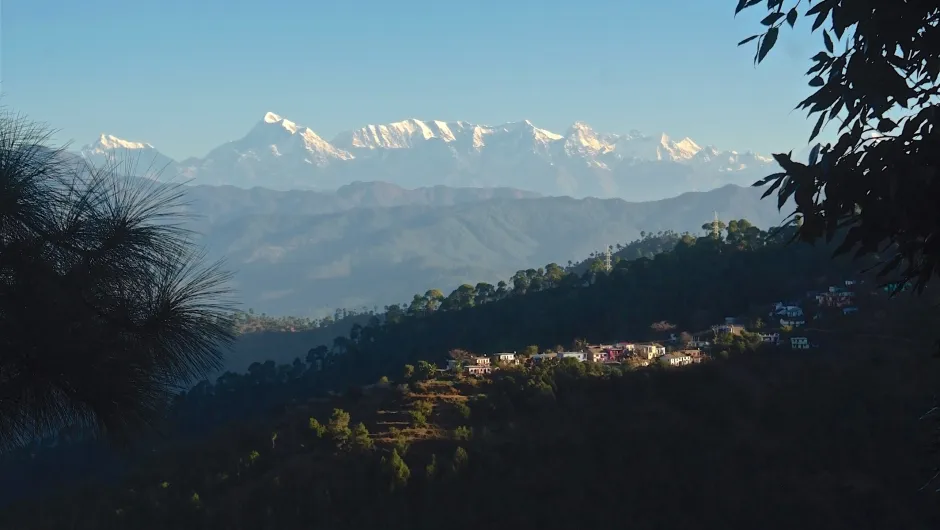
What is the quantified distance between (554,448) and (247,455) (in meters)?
7.47

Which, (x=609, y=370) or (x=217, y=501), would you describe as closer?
(x=217, y=501)

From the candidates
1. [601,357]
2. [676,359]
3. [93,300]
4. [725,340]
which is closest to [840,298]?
[725,340]

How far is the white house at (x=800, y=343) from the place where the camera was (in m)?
26.0

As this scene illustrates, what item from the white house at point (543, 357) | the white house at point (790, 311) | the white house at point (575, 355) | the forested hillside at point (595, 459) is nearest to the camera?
the forested hillside at point (595, 459)

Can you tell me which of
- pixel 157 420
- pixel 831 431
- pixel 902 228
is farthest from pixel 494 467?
pixel 902 228

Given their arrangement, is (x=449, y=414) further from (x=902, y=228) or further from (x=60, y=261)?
(x=902, y=228)

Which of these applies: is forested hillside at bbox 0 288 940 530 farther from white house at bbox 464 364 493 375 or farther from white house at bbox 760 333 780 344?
white house at bbox 464 364 493 375

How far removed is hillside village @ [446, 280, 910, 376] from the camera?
1077 inches

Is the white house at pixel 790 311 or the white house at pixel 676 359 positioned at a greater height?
the white house at pixel 790 311

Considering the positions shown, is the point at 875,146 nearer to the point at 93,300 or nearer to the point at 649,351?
the point at 93,300

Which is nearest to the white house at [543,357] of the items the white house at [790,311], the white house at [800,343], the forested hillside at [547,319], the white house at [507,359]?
the white house at [507,359]


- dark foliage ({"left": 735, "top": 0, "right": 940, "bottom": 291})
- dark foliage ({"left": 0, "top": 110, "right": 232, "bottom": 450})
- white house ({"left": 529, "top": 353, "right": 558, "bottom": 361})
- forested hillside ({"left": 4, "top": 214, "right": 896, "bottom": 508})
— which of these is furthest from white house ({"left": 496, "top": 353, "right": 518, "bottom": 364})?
dark foliage ({"left": 735, "top": 0, "right": 940, "bottom": 291})

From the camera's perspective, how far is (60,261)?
14.5ft

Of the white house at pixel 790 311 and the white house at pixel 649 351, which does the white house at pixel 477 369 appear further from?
the white house at pixel 790 311
